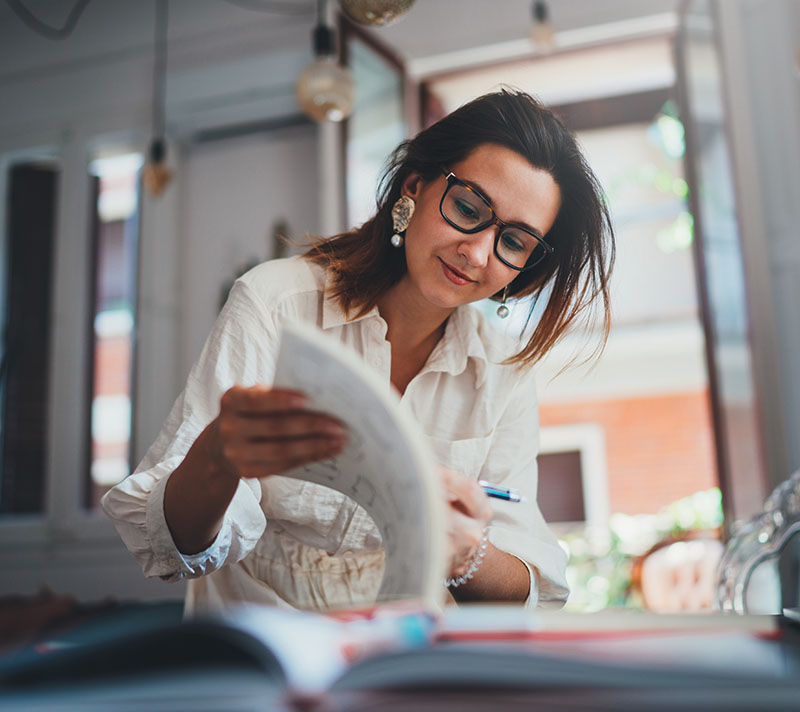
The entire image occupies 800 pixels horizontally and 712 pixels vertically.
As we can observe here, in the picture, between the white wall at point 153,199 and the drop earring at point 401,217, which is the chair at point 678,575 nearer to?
the white wall at point 153,199

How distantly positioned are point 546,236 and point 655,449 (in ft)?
29.7

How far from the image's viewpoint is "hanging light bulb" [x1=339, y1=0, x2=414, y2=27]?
5.12ft

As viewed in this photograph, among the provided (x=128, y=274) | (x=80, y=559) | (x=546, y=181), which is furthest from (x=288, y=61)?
(x=546, y=181)

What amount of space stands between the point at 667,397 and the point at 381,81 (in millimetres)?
7302

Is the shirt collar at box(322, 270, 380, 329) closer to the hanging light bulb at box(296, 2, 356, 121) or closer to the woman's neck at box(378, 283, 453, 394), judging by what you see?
the woman's neck at box(378, 283, 453, 394)

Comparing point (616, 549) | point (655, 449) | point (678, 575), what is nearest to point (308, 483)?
point (678, 575)

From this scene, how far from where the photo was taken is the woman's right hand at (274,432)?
0.62m

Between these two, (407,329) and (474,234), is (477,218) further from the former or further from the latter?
(407,329)

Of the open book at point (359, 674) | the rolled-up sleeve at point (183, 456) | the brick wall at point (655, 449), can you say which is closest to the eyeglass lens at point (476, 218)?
the rolled-up sleeve at point (183, 456)

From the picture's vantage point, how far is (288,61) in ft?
13.1

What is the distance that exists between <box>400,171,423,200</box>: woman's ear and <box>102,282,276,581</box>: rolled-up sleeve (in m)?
0.33

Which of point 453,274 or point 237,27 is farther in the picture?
A: point 237,27

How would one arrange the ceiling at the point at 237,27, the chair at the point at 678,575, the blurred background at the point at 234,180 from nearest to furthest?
1. the blurred background at the point at 234,180
2. the ceiling at the point at 237,27
3. the chair at the point at 678,575

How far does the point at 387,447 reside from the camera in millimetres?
580
